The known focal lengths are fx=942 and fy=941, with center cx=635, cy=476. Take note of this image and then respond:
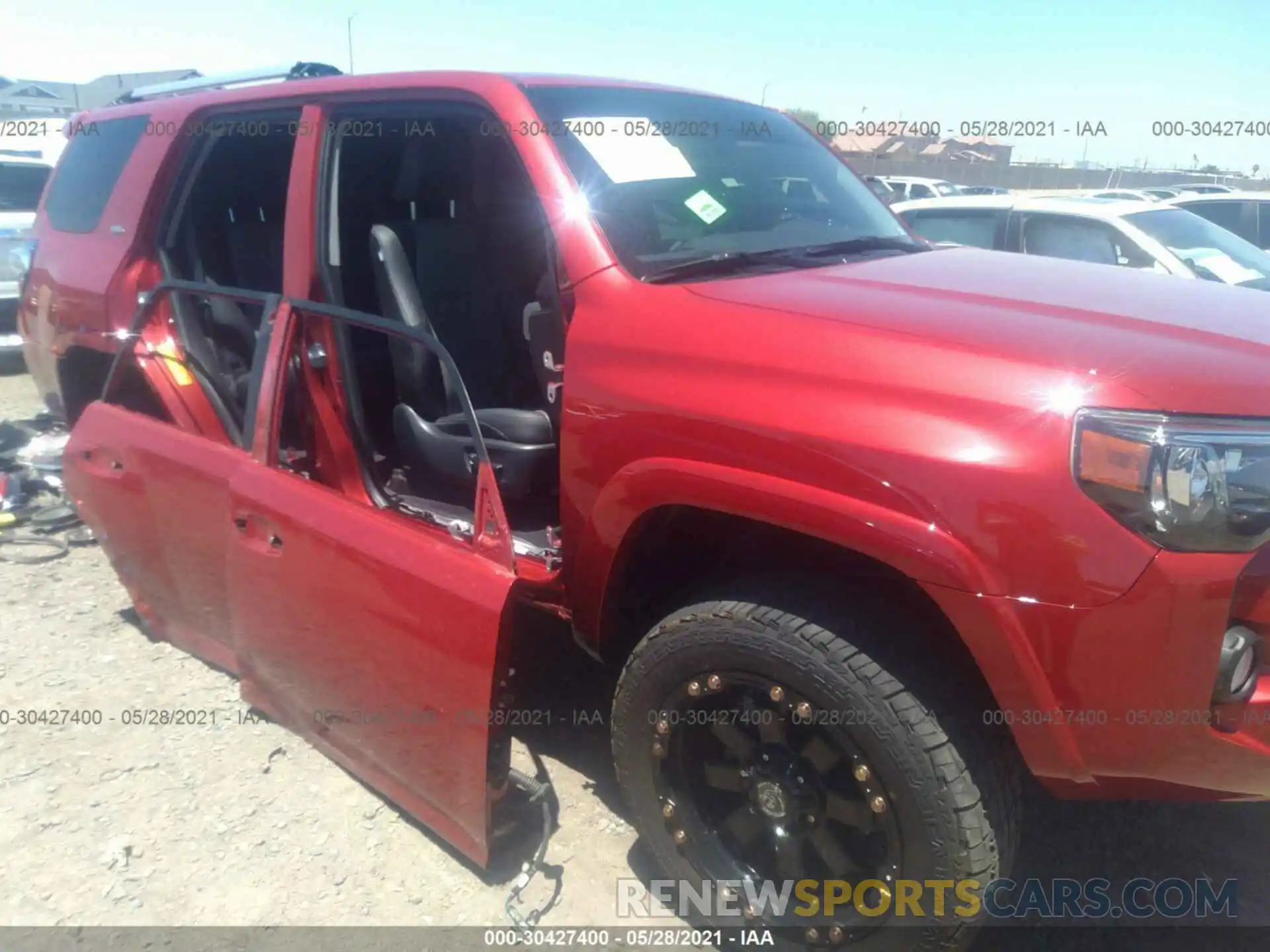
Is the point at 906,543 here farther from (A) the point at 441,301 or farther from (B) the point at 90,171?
(B) the point at 90,171

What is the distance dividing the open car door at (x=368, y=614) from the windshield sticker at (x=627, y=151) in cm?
65

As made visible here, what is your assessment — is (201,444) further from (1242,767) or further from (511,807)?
(1242,767)

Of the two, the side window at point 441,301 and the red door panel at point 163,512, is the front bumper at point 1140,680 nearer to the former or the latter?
the side window at point 441,301

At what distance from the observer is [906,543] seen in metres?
1.64

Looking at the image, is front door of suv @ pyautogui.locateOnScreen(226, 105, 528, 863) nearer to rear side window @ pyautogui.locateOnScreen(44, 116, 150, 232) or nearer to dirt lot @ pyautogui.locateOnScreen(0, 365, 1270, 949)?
dirt lot @ pyautogui.locateOnScreen(0, 365, 1270, 949)

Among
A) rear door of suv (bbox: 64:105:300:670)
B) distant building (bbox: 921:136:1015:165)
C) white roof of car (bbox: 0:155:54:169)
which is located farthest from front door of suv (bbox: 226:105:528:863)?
distant building (bbox: 921:136:1015:165)

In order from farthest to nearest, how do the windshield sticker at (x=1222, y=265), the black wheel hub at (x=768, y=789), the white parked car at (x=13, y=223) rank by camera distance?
the white parked car at (x=13, y=223) → the windshield sticker at (x=1222, y=265) → the black wheel hub at (x=768, y=789)

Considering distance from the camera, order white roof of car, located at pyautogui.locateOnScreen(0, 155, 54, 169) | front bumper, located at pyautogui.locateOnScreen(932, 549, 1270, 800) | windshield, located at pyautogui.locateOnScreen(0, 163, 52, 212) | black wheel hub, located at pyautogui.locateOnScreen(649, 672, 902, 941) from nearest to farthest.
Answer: front bumper, located at pyautogui.locateOnScreen(932, 549, 1270, 800) < black wheel hub, located at pyautogui.locateOnScreen(649, 672, 902, 941) < windshield, located at pyautogui.locateOnScreen(0, 163, 52, 212) < white roof of car, located at pyautogui.locateOnScreen(0, 155, 54, 169)

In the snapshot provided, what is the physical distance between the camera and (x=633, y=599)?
7.46 ft

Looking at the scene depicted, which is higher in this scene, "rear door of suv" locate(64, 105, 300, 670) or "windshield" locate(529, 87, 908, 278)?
"windshield" locate(529, 87, 908, 278)

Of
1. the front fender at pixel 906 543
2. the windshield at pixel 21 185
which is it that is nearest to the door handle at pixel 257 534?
the front fender at pixel 906 543

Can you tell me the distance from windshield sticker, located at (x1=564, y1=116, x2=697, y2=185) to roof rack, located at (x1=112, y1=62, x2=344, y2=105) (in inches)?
48.9

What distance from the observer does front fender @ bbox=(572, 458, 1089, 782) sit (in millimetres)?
1607

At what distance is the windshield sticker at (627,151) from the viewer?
2.42 m
